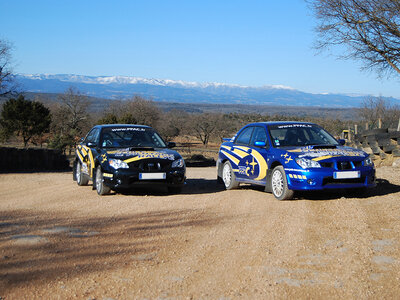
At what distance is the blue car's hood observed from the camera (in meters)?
8.81

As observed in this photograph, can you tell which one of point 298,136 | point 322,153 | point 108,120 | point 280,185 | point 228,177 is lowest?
point 108,120

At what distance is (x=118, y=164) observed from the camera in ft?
32.4

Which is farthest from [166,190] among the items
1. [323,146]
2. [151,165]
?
[323,146]

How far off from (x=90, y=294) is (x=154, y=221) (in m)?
3.10

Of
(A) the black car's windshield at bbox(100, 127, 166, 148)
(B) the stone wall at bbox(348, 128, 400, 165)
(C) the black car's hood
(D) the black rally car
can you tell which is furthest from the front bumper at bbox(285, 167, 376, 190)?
(B) the stone wall at bbox(348, 128, 400, 165)

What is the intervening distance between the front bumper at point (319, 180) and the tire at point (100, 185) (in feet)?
12.2

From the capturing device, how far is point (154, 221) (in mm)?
7324

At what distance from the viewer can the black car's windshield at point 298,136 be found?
9914mm

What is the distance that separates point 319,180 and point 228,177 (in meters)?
3.03

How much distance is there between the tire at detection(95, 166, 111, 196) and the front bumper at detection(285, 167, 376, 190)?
3.71m

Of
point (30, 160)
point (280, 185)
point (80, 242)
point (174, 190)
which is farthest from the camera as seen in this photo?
point (30, 160)

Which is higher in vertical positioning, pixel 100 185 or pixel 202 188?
pixel 100 185

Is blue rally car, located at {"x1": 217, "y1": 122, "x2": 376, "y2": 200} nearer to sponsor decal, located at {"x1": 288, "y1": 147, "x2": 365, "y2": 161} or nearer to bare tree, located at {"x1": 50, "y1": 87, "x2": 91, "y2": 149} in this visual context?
sponsor decal, located at {"x1": 288, "y1": 147, "x2": 365, "y2": 161}

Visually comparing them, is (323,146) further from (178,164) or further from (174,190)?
(174,190)
